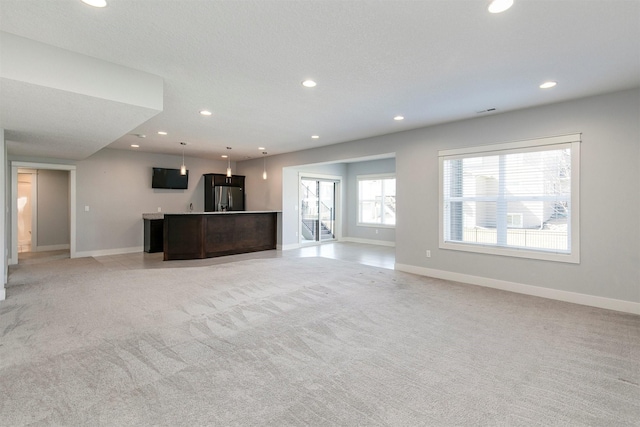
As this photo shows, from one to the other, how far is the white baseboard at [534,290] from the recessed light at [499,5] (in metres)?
3.82

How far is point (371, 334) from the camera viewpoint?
315cm

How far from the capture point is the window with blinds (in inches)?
171

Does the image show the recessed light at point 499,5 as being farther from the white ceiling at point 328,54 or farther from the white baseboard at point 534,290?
the white baseboard at point 534,290

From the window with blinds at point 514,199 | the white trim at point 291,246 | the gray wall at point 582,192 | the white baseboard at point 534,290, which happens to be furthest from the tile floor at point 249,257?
the window with blinds at point 514,199

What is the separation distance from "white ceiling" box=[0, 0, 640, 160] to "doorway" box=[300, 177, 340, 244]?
4.91m

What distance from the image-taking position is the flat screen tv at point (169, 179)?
8709 millimetres

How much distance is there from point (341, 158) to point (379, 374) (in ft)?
18.2

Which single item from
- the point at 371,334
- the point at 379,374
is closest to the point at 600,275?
the point at 371,334

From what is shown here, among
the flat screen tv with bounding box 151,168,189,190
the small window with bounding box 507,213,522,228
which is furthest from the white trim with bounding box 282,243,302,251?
the small window with bounding box 507,213,522,228

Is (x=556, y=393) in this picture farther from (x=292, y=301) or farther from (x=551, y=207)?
(x=551, y=207)

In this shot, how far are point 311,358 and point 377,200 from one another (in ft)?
25.6

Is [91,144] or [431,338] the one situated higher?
[91,144]

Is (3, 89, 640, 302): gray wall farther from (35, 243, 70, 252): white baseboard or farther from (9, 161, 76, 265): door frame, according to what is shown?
(35, 243, 70, 252): white baseboard

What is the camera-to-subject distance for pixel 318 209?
10.2m
